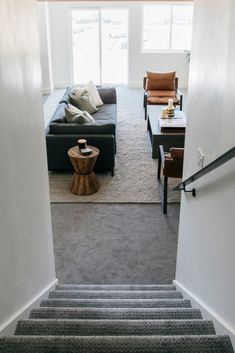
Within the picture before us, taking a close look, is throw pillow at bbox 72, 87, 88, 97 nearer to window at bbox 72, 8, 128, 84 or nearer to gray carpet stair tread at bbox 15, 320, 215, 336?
window at bbox 72, 8, 128, 84

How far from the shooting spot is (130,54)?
38.5ft

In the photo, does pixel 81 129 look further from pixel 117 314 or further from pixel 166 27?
pixel 166 27

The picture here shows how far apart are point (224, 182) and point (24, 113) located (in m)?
1.26

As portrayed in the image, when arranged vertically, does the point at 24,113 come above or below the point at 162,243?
above

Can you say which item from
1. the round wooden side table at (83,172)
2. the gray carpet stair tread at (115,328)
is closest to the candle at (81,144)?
the round wooden side table at (83,172)

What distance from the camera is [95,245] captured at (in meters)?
4.89

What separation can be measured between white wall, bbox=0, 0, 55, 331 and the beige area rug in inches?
111

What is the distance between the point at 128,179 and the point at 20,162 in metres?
4.07

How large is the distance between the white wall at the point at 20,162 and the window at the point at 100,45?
9339 millimetres

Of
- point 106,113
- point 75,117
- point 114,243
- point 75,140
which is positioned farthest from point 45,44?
point 114,243

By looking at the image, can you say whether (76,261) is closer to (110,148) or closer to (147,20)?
(110,148)

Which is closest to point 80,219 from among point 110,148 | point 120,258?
point 120,258

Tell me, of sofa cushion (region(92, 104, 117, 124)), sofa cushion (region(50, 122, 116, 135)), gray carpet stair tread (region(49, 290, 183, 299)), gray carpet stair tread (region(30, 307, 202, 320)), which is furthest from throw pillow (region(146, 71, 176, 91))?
gray carpet stair tread (region(30, 307, 202, 320))

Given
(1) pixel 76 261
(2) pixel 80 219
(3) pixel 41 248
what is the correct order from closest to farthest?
(3) pixel 41 248
(1) pixel 76 261
(2) pixel 80 219
